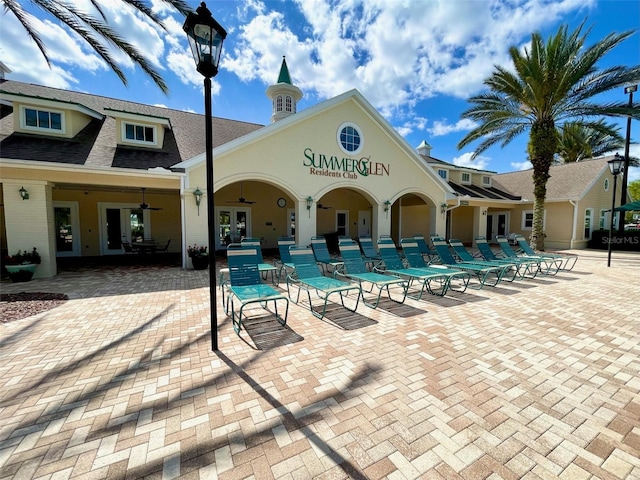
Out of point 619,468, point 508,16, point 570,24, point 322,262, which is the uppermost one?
point 570,24

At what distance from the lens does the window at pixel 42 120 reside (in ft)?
33.9

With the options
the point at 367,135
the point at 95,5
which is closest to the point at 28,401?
the point at 95,5

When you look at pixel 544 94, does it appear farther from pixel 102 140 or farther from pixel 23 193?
pixel 23 193

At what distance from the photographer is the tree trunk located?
14102 millimetres

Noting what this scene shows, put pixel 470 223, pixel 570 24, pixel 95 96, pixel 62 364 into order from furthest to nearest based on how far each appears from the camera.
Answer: pixel 470 223, pixel 95 96, pixel 570 24, pixel 62 364

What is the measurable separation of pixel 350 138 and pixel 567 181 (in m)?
19.1

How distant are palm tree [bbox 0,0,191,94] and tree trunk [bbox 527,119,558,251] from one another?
16.4m

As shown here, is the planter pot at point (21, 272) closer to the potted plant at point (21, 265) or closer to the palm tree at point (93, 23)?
the potted plant at point (21, 265)

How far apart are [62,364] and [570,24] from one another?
20.3 metres

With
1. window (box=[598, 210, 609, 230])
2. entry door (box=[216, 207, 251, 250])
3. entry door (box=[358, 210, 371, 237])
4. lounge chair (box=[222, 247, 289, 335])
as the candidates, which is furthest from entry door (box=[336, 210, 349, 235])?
→ window (box=[598, 210, 609, 230])

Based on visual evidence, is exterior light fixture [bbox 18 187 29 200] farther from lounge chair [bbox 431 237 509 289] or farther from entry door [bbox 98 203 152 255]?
lounge chair [bbox 431 237 509 289]

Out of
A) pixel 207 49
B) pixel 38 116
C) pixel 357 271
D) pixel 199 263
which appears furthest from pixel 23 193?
pixel 357 271

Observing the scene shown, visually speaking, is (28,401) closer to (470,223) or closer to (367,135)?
(367,135)

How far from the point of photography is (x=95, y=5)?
21.5ft
